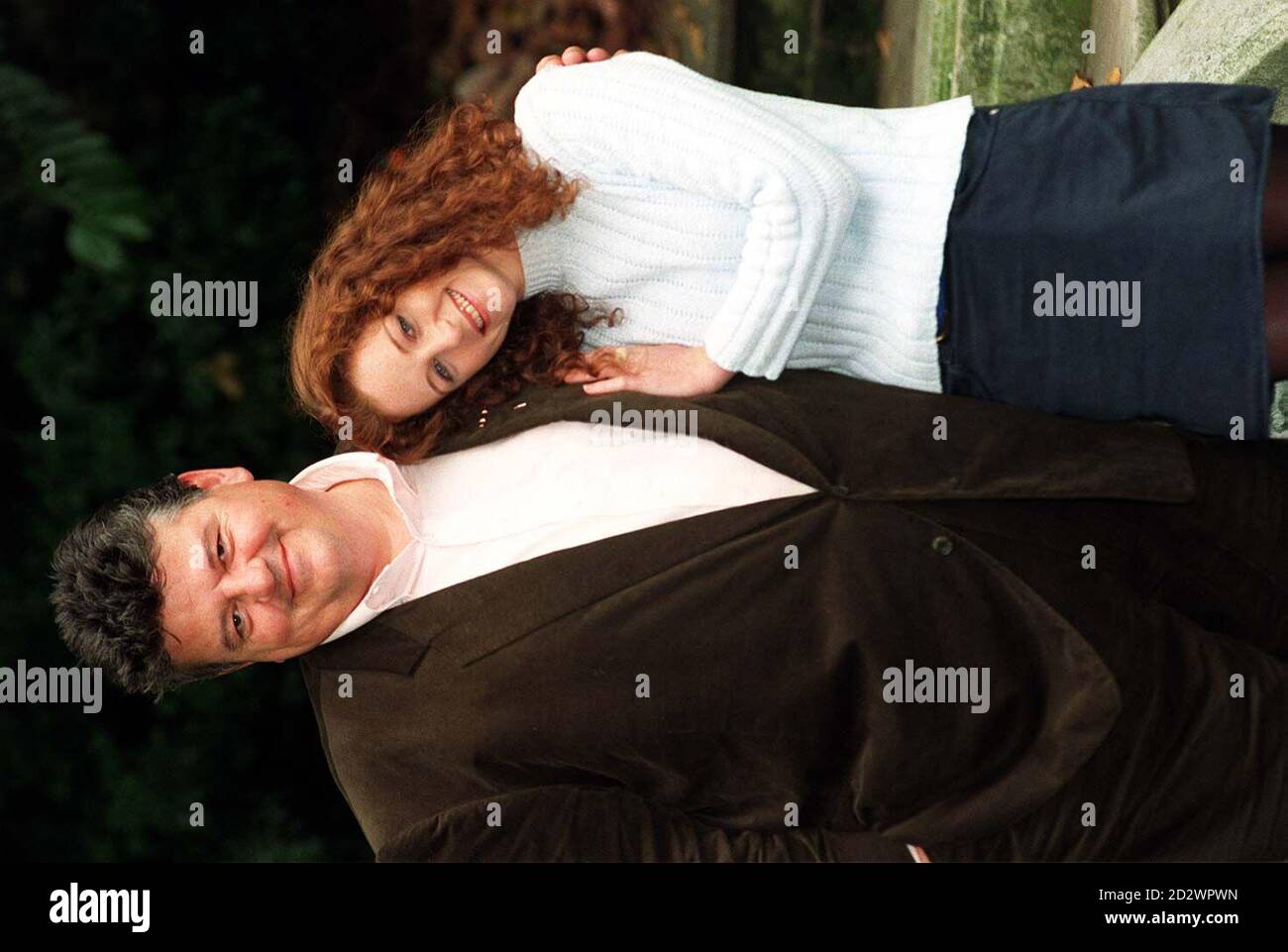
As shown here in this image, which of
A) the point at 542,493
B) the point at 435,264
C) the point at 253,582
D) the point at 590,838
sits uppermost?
the point at 435,264

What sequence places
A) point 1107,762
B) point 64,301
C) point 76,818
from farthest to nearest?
1. point 76,818
2. point 64,301
3. point 1107,762

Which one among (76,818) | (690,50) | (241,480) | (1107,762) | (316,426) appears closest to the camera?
(1107,762)

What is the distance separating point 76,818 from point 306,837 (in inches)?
21.3

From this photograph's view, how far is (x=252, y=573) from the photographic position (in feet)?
6.09

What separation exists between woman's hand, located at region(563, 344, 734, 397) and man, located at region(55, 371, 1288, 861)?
28mm

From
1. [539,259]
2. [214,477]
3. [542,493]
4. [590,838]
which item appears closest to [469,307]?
[539,259]

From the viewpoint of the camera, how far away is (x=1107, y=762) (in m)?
1.83

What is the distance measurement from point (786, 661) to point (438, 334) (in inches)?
27.7

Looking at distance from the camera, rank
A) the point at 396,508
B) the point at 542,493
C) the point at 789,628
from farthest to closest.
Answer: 1. the point at 396,508
2. the point at 542,493
3. the point at 789,628

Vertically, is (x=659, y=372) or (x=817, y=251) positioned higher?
(x=817, y=251)

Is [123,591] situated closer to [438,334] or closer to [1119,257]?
[438,334]

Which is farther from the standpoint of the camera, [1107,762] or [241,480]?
[241,480]

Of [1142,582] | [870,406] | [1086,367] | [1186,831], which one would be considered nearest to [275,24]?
[870,406]

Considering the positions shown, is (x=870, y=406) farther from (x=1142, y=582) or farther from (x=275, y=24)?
(x=275, y=24)
